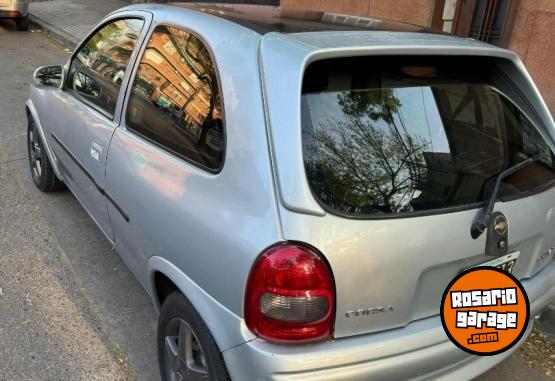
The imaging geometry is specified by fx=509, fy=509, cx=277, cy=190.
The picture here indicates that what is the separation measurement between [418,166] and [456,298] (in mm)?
494

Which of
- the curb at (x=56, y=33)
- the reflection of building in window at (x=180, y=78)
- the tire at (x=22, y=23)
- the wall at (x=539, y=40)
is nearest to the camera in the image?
the reflection of building in window at (x=180, y=78)

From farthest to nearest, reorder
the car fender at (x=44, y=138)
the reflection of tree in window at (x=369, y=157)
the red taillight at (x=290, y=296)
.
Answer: the car fender at (x=44, y=138) → the reflection of tree in window at (x=369, y=157) → the red taillight at (x=290, y=296)

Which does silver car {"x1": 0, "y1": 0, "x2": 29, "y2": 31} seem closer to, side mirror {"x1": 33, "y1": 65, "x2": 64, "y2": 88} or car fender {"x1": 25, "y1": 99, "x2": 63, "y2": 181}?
car fender {"x1": 25, "y1": 99, "x2": 63, "y2": 181}

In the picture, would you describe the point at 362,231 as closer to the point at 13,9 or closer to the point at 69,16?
the point at 13,9

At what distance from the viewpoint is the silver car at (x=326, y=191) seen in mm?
1644

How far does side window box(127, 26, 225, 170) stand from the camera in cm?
199

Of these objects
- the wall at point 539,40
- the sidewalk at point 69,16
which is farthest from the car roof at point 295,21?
the sidewalk at point 69,16

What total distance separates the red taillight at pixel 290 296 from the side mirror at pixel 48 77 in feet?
9.25

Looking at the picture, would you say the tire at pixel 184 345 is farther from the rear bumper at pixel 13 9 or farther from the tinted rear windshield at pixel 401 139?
the rear bumper at pixel 13 9

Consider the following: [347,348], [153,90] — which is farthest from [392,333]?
[153,90]

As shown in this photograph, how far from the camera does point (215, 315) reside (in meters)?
1.80

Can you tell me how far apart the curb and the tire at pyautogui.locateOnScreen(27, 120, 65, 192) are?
6.58 metres

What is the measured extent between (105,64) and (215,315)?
1874 millimetres

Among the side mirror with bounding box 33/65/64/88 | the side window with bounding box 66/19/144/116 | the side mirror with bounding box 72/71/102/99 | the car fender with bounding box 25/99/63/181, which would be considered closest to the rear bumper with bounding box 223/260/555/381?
the side window with bounding box 66/19/144/116
